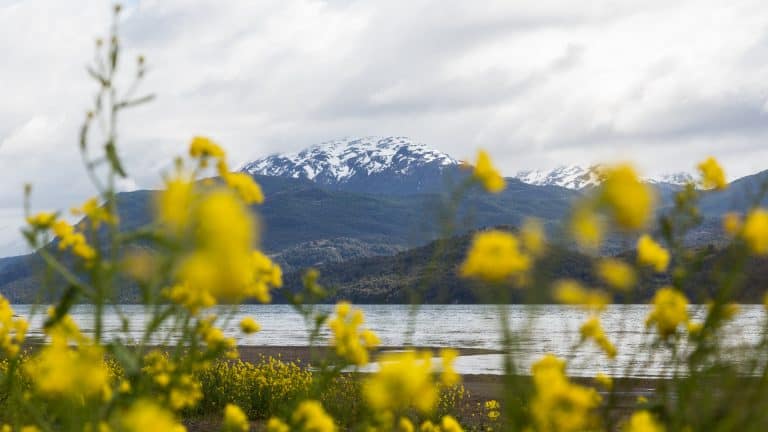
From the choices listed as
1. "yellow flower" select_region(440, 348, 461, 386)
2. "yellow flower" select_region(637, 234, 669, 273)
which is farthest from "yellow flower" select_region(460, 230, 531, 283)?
"yellow flower" select_region(637, 234, 669, 273)

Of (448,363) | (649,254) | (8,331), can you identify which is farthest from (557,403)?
(8,331)

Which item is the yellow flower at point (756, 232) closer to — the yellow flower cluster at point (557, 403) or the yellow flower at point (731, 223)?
the yellow flower at point (731, 223)

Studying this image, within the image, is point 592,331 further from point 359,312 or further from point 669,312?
point 359,312

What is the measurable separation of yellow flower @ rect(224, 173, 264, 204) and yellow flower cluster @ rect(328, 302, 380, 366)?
0.47 metres

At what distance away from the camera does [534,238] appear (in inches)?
72.0

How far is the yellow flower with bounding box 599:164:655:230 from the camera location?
4.42 ft

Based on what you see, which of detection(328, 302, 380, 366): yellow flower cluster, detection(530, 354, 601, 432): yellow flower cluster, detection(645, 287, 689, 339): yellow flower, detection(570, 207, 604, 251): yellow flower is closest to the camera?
detection(570, 207, 604, 251): yellow flower

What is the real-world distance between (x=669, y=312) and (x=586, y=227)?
79cm

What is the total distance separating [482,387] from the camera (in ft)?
75.6

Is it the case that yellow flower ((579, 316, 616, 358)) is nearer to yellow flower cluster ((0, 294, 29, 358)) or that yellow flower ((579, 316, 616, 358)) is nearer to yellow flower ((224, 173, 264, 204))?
yellow flower ((224, 173, 264, 204))

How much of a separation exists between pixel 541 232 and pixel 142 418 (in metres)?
1.06

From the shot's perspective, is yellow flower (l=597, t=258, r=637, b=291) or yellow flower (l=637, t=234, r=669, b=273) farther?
yellow flower (l=637, t=234, r=669, b=273)

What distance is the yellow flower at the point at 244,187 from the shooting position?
2277mm

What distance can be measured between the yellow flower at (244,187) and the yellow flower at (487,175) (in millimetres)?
627
